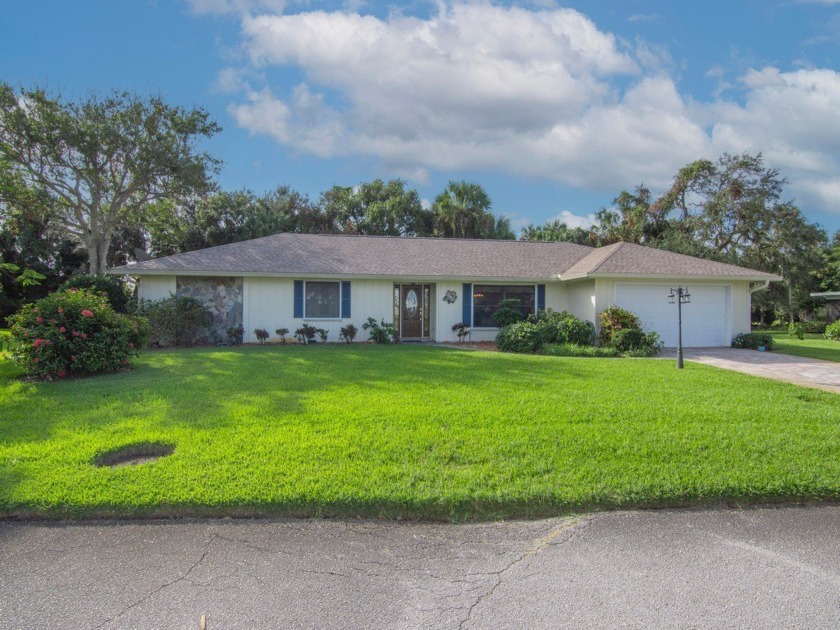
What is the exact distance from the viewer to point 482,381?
8188mm

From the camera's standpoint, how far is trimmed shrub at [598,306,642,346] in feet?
46.8

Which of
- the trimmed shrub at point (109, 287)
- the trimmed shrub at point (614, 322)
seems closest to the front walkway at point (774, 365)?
the trimmed shrub at point (614, 322)

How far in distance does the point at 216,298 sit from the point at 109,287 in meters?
3.20

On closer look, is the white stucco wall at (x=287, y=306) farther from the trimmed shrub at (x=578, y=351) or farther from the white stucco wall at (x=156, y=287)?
the trimmed shrub at (x=578, y=351)

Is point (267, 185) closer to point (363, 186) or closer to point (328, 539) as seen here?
point (363, 186)

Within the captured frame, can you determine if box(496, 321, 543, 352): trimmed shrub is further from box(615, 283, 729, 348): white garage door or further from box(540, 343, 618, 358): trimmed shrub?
box(615, 283, 729, 348): white garage door

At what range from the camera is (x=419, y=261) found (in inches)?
688

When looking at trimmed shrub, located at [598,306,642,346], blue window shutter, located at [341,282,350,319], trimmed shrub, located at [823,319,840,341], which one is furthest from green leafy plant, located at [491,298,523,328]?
trimmed shrub, located at [823,319,840,341]

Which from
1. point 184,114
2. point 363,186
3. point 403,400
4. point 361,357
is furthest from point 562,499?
point 363,186

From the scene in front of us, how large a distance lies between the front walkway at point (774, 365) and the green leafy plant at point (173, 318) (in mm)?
13462

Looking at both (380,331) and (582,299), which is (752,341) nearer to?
(582,299)

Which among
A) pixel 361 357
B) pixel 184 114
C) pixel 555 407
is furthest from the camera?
pixel 184 114

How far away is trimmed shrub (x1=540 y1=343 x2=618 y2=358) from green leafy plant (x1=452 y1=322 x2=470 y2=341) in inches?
139

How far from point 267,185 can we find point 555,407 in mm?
29300
